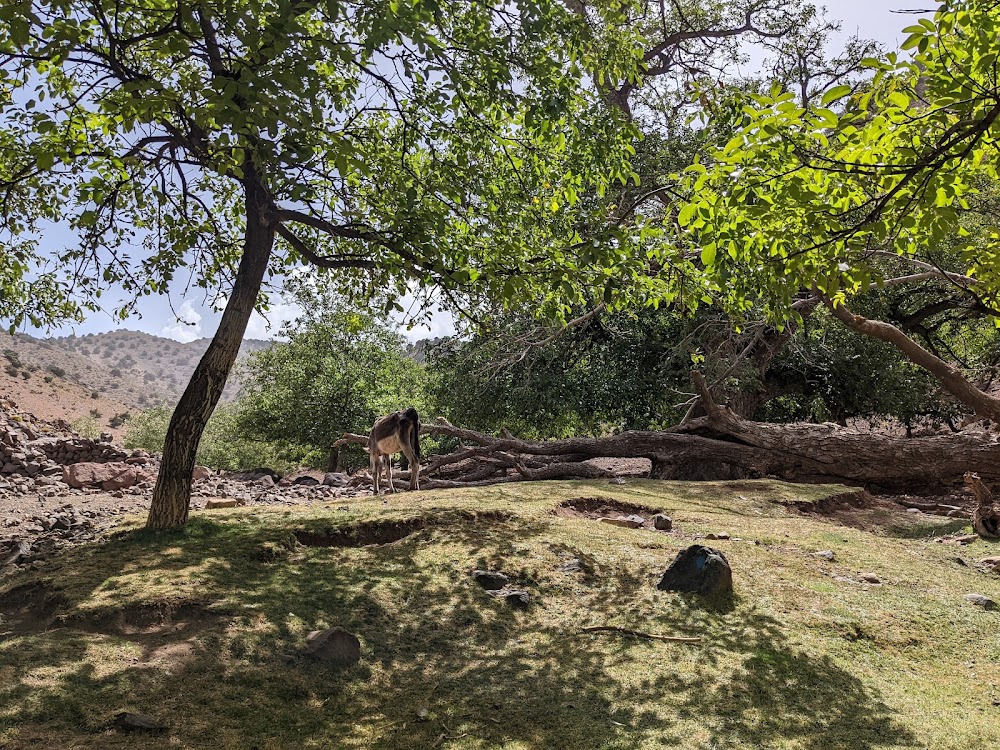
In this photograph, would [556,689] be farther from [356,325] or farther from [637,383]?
[637,383]

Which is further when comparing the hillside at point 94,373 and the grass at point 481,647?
the hillside at point 94,373

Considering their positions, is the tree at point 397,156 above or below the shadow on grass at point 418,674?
above

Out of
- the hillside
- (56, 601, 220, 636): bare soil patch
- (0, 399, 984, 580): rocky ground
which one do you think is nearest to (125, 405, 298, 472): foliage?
the hillside

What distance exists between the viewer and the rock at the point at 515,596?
6.11m

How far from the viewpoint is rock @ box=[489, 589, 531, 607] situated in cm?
611

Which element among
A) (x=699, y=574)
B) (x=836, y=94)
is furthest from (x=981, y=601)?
(x=836, y=94)

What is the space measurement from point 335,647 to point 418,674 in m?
0.62

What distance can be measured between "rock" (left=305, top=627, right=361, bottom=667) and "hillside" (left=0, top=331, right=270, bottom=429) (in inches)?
1037

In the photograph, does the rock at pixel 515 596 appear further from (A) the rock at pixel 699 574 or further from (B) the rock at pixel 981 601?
(B) the rock at pixel 981 601

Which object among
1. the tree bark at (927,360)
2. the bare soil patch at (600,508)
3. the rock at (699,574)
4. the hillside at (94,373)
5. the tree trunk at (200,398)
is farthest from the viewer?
the hillside at (94,373)

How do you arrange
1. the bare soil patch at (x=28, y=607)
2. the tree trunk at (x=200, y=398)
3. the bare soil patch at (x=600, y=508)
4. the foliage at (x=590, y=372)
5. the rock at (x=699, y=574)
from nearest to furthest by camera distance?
the bare soil patch at (x=28, y=607)
the rock at (x=699, y=574)
the tree trunk at (x=200, y=398)
the bare soil patch at (x=600, y=508)
the foliage at (x=590, y=372)

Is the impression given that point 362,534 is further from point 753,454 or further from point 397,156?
point 753,454

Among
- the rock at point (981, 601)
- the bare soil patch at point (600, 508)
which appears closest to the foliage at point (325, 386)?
the bare soil patch at point (600, 508)

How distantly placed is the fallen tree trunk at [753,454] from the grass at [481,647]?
701 centimetres
